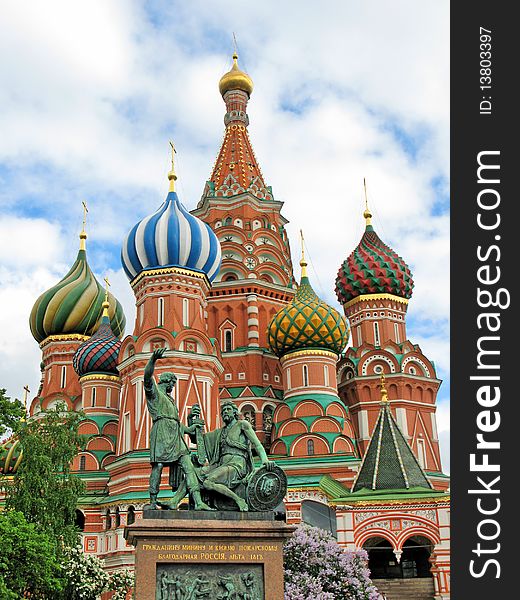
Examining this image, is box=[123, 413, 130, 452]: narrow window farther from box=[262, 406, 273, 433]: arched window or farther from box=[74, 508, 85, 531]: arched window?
box=[262, 406, 273, 433]: arched window

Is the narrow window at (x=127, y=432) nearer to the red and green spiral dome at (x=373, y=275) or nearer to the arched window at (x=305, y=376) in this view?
the arched window at (x=305, y=376)

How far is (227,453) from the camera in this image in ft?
41.8

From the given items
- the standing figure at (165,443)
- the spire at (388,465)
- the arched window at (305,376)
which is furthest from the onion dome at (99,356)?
the standing figure at (165,443)

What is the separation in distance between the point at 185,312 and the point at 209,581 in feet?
63.3

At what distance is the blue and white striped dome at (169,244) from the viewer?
100 ft

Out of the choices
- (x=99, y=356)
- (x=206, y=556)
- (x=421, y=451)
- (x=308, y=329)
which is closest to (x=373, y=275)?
(x=308, y=329)

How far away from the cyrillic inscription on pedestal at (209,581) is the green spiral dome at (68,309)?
28136mm

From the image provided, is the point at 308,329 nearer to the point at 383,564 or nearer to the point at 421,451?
the point at 421,451

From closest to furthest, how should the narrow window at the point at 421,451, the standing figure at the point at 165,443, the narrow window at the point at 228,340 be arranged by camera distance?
the standing figure at the point at 165,443 < the narrow window at the point at 421,451 < the narrow window at the point at 228,340

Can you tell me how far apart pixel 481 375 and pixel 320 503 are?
662 inches

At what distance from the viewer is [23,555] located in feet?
54.4

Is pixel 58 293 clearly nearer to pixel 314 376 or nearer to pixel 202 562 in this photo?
pixel 314 376

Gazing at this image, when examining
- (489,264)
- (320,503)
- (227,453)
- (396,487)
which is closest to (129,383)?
(320,503)

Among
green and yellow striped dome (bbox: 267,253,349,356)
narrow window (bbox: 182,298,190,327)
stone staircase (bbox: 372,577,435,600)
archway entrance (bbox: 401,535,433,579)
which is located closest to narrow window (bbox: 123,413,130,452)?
narrow window (bbox: 182,298,190,327)
